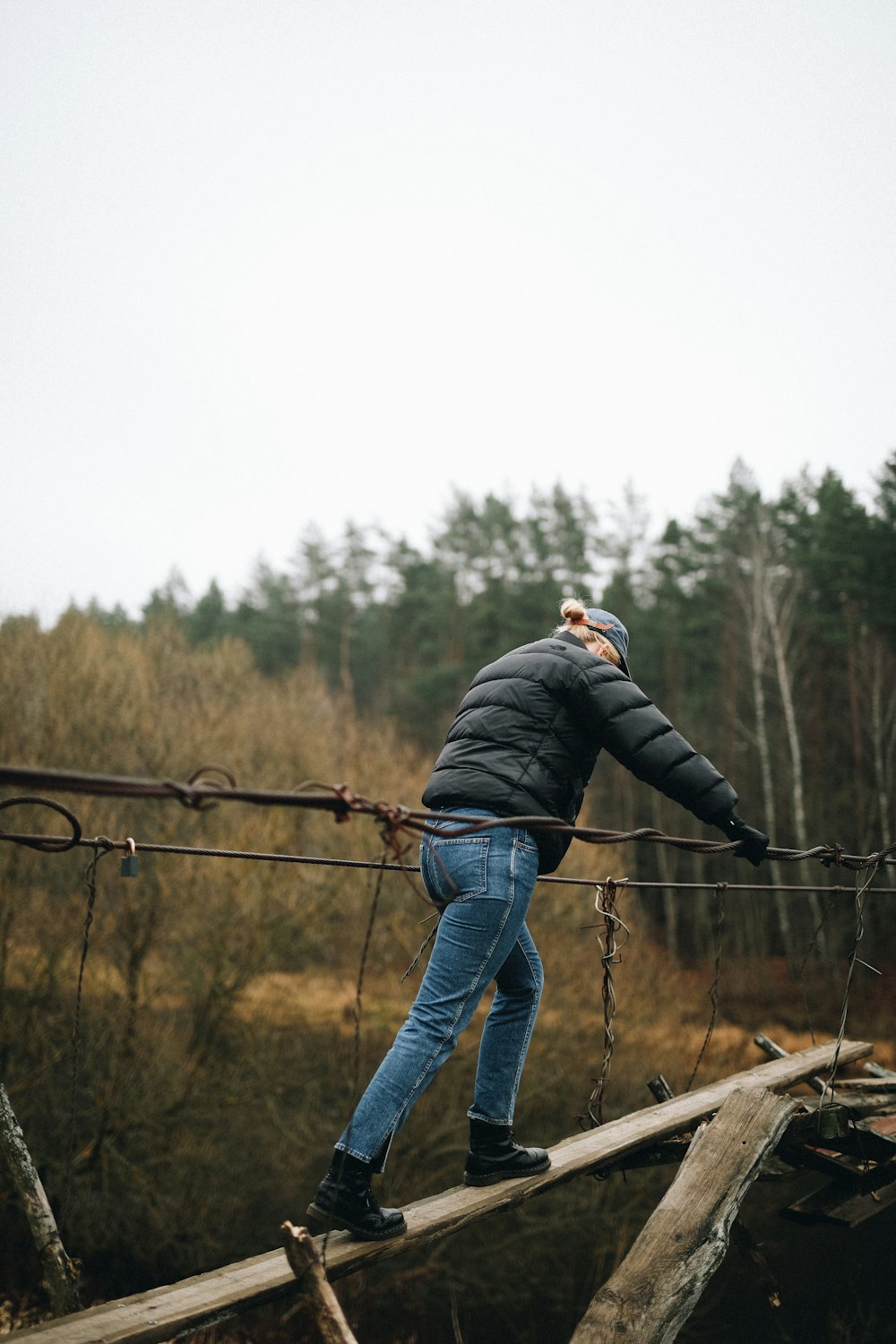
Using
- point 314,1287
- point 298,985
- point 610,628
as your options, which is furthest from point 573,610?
point 298,985

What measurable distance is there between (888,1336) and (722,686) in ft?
47.8

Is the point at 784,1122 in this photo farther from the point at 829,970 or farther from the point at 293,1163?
the point at 829,970

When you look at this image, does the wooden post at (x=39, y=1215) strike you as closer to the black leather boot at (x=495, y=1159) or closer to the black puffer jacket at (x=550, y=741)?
the black leather boot at (x=495, y=1159)

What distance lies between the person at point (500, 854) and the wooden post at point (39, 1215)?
1.29m

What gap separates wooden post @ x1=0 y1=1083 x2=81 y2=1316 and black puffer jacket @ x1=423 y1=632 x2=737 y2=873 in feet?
5.81

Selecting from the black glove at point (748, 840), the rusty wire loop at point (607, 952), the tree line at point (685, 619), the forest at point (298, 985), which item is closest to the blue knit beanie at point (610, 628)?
the black glove at point (748, 840)

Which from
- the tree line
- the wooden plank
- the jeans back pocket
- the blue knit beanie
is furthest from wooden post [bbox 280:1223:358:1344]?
the tree line

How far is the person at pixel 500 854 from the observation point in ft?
7.20

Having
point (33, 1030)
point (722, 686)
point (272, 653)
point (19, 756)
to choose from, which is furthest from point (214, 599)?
point (33, 1030)

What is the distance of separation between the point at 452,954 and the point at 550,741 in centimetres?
58

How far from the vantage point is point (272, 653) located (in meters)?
28.0

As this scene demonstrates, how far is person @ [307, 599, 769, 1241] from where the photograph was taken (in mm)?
2195

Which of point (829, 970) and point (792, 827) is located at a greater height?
point (792, 827)

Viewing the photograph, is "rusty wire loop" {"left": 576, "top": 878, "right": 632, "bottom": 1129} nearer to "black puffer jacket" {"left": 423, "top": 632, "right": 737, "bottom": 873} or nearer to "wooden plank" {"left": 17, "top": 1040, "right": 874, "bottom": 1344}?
"wooden plank" {"left": 17, "top": 1040, "right": 874, "bottom": 1344}
